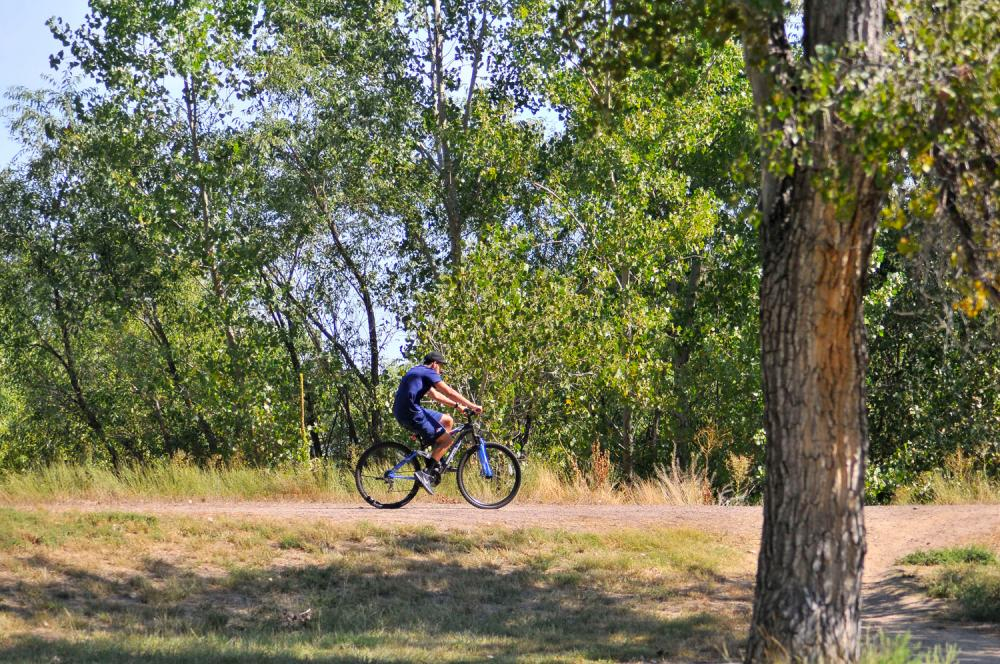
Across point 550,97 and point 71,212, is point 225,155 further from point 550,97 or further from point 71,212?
point 550,97

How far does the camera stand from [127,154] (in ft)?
72.0

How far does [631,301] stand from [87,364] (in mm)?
15388

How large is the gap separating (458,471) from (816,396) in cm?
736

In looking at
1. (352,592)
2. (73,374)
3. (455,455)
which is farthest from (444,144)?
(352,592)

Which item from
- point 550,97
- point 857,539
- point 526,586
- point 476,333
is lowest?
point 526,586

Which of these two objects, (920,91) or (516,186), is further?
(516,186)

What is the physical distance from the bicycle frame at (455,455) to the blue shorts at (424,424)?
0.74 feet

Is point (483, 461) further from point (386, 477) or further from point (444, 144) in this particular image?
point (444, 144)

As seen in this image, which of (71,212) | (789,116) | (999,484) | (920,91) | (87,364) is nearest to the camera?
(920,91)

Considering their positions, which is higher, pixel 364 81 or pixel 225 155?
pixel 364 81

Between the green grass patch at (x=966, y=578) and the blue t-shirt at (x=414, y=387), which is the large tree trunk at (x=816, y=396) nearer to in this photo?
the green grass patch at (x=966, y=578)

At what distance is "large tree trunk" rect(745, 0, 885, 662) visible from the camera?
698 centimetres

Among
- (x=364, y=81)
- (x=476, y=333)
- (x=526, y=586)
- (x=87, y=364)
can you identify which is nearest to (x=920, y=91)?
(x=526, y=586)

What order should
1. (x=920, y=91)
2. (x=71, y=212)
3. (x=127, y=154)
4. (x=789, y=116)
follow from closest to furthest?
(x=920, y=91)
(x=789, y=116)
(x=127, y=154)
(x=71, y=212)
